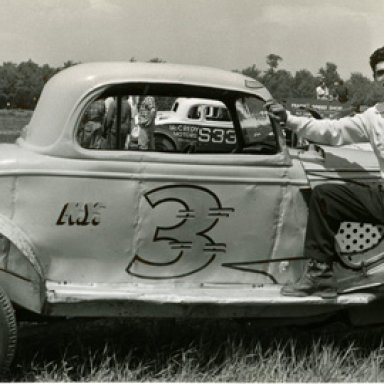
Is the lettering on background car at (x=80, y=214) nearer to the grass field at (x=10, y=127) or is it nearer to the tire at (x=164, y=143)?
the tire at (x=164, y=143)

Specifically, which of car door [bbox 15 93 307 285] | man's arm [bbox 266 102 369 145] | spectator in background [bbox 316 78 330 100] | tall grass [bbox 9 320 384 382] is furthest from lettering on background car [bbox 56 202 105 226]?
spectator in background [bbox 316 78 330 100]

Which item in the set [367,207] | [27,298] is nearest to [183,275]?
[27,298]

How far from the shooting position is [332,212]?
378 centimetres

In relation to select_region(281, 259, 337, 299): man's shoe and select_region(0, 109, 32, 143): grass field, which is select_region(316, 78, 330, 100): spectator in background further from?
select_region(281, 259, 337, 299): man's shoe

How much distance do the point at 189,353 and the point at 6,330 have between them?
1.16 m

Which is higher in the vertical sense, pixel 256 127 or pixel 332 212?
pixel 256 127

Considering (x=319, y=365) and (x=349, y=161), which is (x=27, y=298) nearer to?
(x=319, y=365)

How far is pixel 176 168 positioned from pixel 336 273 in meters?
1.07

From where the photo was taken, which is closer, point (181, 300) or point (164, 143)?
point (181, 300)

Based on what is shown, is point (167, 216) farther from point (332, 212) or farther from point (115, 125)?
point (332, 212)

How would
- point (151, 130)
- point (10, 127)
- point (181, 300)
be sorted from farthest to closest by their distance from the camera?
point (10, 127) < point (151, 130) < point (181, 300)

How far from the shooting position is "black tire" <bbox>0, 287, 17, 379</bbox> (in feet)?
11.3

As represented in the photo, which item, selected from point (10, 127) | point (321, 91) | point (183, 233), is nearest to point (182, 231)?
point (183, 233)

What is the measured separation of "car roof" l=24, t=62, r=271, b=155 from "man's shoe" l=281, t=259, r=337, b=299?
0.98m
